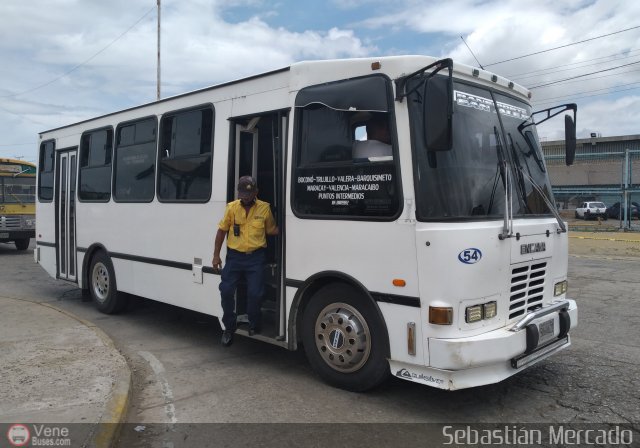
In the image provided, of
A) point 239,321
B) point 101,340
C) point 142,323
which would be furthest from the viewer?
point 142,323

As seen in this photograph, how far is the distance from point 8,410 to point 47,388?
0.48 m

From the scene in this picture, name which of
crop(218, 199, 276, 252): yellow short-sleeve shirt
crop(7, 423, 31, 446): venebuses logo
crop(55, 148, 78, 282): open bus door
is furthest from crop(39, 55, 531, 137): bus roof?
crop(55, 148, 78, 282): open bus door

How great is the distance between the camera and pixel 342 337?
15.1 ft

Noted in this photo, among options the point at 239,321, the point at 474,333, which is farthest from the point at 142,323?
the point at 474,333

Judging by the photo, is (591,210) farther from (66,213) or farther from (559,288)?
(66,213)

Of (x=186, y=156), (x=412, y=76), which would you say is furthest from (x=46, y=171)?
(x=412, y=76)

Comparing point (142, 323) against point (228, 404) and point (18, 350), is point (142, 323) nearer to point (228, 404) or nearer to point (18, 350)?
point (18, 350)

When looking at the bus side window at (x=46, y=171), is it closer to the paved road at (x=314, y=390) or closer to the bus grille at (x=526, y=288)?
the paved road at (x=314, y=390)

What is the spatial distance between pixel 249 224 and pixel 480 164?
7.52 feet

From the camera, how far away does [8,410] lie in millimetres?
4129

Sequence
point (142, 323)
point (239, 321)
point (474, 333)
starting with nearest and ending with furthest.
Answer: point (474, 333) → point (239, 321) → point (142, 323)

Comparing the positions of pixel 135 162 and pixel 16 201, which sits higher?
pixel 135 162

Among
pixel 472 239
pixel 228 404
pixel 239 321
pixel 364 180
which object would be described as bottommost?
pixel 228 404

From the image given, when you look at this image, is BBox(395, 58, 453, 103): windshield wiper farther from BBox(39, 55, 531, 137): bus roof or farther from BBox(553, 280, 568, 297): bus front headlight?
BBox(553, 280, 568, 297): bus front headlight
